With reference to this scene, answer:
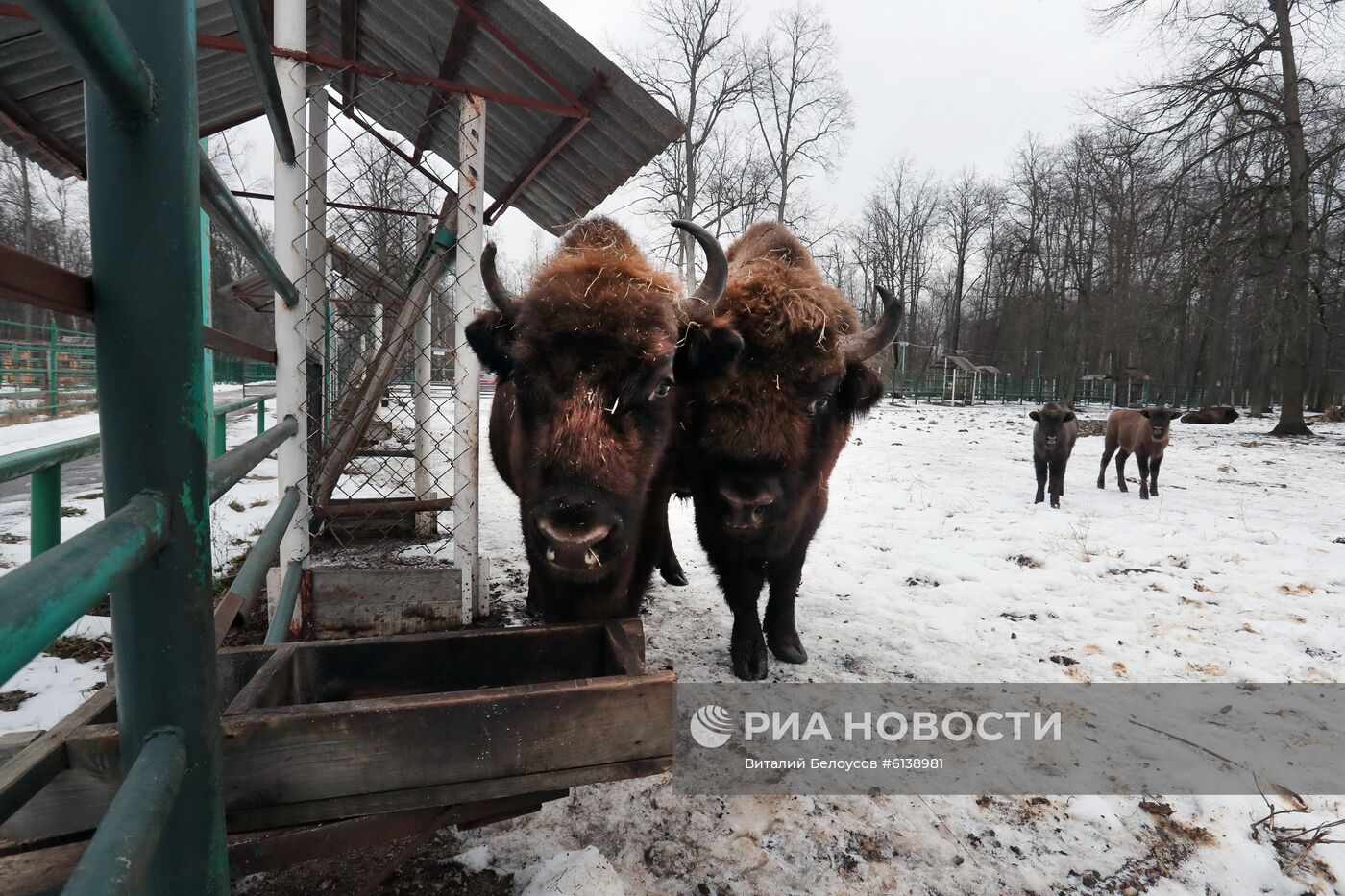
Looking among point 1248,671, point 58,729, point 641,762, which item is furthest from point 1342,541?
point 58,729

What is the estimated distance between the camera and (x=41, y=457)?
159cm

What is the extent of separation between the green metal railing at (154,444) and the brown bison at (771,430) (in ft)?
8.35

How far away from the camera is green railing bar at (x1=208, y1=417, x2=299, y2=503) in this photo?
4.56 ft

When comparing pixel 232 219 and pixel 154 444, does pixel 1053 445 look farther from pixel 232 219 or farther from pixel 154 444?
pixel 154 444

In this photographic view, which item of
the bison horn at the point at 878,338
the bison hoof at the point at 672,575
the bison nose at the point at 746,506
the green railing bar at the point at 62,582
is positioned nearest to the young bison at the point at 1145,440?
the bison hoof at the point at 672,575

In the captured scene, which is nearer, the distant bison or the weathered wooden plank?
the weathered wooden plank

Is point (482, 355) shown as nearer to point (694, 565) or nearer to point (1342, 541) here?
point (694, 565)

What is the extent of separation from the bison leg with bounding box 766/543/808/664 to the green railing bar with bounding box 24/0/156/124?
360 cm

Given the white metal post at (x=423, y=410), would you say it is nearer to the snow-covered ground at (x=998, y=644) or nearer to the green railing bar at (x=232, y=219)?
the snow-covered ground at (x=998, y=644)

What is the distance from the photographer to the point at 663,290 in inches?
118

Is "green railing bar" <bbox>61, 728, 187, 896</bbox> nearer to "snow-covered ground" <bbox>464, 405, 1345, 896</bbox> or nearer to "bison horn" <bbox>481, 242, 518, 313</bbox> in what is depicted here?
"snow-covered ground" <bbox>464, 405, 1345, 896</bbox>

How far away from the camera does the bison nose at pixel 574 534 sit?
7.27ft

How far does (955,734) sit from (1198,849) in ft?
3.24

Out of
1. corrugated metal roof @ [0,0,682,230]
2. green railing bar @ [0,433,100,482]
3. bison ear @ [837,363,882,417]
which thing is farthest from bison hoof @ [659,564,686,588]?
green railing bar @ [0,433,100,482]
